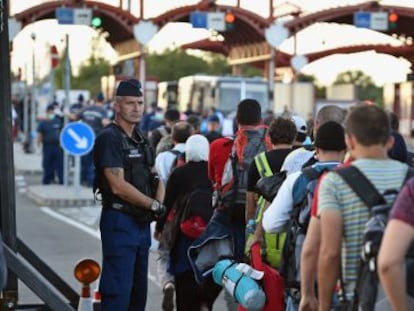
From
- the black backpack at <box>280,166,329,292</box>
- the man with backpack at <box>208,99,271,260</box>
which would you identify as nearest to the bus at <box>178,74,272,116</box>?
the man with backpack at <box>208,99,271,260</box>

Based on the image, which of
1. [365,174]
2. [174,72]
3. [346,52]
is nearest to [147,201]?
[365,174]

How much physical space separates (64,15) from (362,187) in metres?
34.8

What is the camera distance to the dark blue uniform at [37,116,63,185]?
30.5m

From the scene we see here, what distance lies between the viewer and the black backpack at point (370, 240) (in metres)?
5.73

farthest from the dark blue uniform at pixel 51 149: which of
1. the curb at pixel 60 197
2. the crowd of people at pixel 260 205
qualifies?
the crowd of people at pixel 260 205

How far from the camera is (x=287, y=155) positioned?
926 cm

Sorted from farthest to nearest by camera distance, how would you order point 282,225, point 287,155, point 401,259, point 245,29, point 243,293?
1. point 245,29
2. point 287,155
3. point 243,293
4. point 282,225
5. point 401,259

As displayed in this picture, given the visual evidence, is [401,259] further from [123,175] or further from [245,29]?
[245,29]

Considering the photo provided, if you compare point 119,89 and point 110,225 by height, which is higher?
point 119,89

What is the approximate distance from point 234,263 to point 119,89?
1.51 metres

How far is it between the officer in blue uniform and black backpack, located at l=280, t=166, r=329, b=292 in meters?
22.8

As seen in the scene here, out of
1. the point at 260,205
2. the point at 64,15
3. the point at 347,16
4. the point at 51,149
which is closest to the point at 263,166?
the point at 260,205

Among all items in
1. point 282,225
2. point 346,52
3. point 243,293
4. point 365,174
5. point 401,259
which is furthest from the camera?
point 346,52

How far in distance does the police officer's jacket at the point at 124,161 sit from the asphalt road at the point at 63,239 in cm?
341
